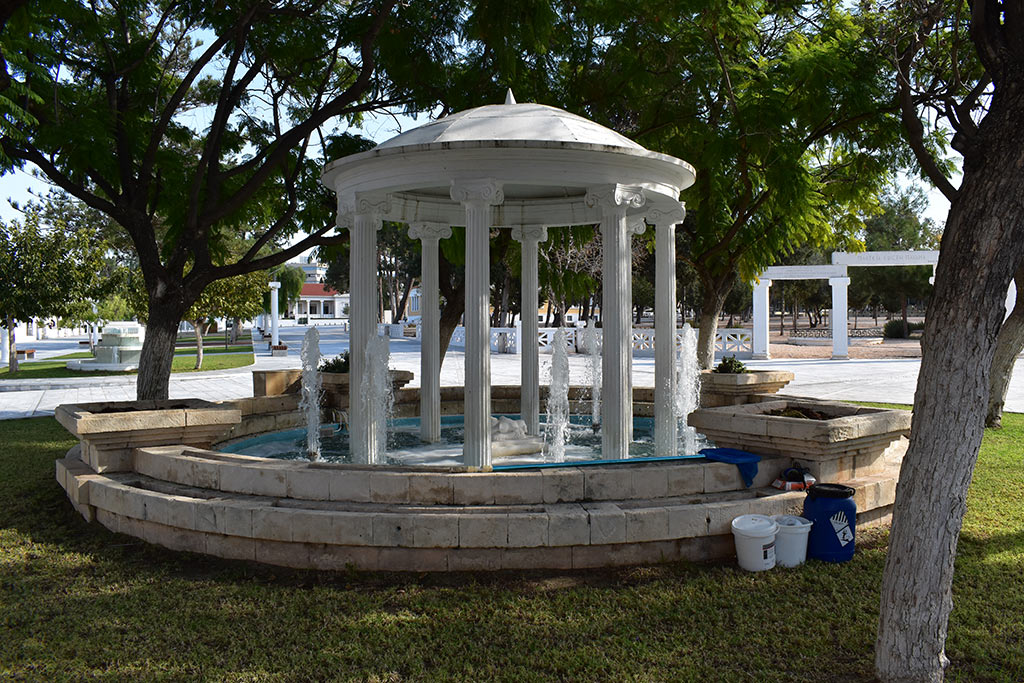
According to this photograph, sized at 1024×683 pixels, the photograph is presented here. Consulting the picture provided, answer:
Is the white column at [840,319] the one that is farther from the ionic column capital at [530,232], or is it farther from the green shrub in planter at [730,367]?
the ionic column capital at [530,232]

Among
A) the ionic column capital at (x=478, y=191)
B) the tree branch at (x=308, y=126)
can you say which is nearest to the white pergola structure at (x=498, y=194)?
the ionic column capital at (x=478, y=191)

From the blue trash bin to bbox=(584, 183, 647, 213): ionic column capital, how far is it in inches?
145

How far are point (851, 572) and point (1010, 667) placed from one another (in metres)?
1.55

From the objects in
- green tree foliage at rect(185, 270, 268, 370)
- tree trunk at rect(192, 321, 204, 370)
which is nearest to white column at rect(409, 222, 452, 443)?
green tree foliage at rect(185, 270, 268, 370)

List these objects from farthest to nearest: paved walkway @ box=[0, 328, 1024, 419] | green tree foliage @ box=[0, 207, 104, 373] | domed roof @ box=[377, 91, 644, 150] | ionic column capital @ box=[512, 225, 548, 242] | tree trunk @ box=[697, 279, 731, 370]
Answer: green tree foliage @ box=[0, 207, 104, 373] → paved walkway @ box=[0, 328, 1024, 419] → tree trunk @ box=[697, 279, 731, 370] → ionic column capital @ box=[512, 225, 548, 242] → domed roof @ box=[377, 91, 644, 150]

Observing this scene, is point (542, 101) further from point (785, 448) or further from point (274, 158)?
point (785, 448)

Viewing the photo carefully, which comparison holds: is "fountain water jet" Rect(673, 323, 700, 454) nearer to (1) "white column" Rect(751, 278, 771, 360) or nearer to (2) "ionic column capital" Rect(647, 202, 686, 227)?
(2) "ionic column capital" Rect(647, 202, 686, 227)

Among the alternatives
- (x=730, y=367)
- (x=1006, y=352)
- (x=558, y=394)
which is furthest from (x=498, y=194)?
(x=1006, y=352)

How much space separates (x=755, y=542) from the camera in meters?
5.84

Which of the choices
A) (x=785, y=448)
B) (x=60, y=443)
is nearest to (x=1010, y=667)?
(x=785, y=448)

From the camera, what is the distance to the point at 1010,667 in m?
4.29

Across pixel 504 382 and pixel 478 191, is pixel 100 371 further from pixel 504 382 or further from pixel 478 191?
pixel 478 191

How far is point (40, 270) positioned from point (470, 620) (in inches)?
984

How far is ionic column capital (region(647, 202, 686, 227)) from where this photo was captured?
948 cm
